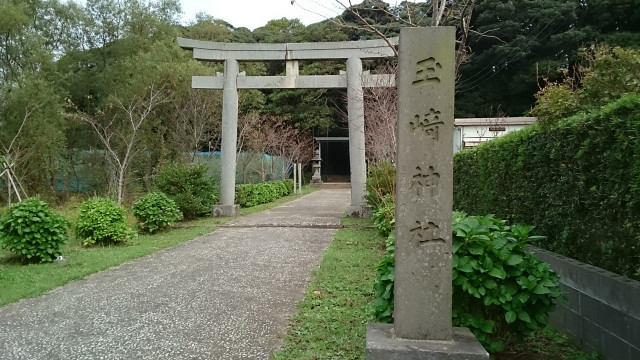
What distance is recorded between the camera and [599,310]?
3.13 m

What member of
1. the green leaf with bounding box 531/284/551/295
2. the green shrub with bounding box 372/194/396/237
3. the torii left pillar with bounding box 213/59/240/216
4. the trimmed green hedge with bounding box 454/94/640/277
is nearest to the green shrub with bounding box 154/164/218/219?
the torii left pillar with bounding box 213/59/240/216

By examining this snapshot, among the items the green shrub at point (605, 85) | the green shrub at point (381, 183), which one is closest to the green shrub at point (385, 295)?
the green shrub at point (605, 85)

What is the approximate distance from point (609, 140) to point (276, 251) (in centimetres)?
562

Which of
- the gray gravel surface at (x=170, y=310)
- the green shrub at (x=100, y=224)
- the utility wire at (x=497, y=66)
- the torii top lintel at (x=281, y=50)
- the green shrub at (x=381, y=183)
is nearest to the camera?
the gray gravel surface at (x=170, y=310)

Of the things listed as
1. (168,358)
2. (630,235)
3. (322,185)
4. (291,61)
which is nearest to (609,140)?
(630,235)

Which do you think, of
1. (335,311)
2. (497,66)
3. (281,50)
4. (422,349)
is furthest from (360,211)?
(497,66)

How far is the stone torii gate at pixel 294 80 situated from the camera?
40.4 ft

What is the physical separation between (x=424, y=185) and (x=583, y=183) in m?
1.56

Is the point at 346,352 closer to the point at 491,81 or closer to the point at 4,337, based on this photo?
the point at 4,337

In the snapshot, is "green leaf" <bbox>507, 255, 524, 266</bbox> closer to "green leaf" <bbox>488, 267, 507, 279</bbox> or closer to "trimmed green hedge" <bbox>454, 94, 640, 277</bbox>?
"green leaf" <bbox>488, 267, 507, 279</bbox>

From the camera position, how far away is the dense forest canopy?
1531 cm

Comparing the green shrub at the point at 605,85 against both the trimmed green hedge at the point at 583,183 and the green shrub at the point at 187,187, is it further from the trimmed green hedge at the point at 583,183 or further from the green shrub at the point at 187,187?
the green shrub at the point at 187,187

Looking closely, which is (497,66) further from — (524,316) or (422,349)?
(422,349)

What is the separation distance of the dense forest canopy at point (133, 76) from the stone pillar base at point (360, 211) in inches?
173
